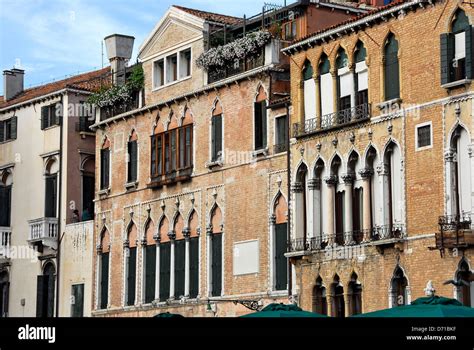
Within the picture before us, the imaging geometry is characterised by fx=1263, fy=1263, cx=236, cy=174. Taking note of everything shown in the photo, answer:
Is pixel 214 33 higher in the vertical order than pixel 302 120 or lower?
higher

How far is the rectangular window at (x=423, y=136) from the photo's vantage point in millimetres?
30344

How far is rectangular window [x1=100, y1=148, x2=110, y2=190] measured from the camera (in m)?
44.9

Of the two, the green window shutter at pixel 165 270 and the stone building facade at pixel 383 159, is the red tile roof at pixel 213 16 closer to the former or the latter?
the stone building facade at pixel 383 159

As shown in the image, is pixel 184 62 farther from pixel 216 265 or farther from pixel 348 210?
pixel 348 210

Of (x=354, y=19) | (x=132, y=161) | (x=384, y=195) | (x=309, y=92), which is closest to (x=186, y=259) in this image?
(x=132, y=161)

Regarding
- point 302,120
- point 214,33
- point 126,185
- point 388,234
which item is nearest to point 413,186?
point 388,234

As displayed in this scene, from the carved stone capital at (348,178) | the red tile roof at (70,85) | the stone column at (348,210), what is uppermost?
the red tile roof at (70,85)

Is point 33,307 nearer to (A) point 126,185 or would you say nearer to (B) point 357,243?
(A) point 126,185

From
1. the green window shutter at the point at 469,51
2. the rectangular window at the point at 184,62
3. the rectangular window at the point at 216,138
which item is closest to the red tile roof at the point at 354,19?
the green window shutter at the point at 469,51

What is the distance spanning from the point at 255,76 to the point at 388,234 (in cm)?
792

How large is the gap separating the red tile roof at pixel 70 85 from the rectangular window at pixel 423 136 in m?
19.1

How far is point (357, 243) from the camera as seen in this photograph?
32.4 m

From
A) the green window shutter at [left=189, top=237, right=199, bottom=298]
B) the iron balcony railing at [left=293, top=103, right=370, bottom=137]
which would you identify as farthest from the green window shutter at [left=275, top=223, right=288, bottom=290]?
the green window shutter at [left=189, top=237, right=199, bottom=298]
